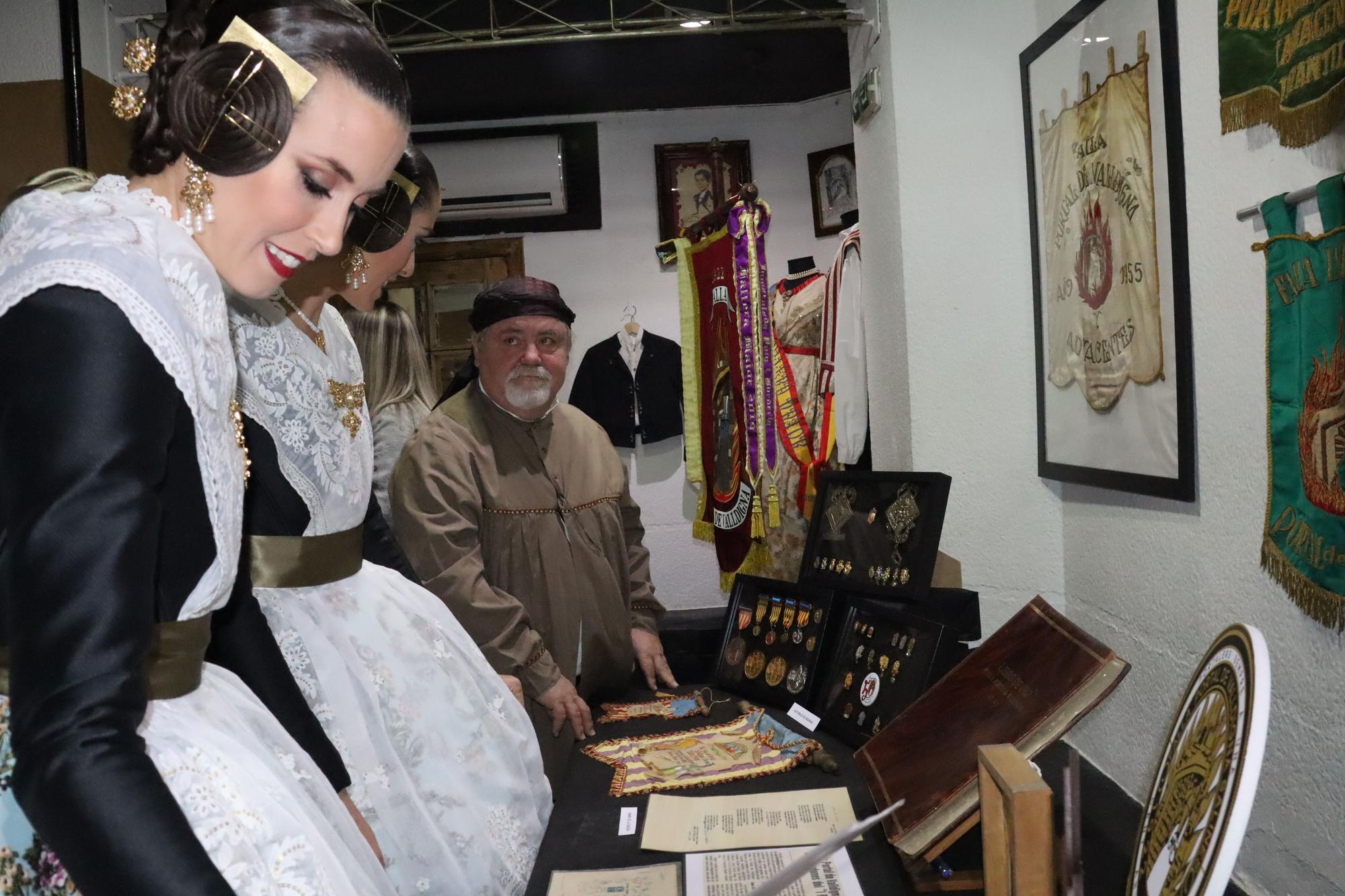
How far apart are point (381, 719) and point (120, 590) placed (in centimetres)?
77

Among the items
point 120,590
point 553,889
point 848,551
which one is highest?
point 120,590

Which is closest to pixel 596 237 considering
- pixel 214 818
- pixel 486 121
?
pixel 486 121

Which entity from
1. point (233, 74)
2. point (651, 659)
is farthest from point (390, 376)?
point (233, 74)

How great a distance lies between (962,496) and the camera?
2.53 metres

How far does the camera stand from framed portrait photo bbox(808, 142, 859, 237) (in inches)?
194

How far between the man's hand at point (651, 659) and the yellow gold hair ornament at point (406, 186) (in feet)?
4.75

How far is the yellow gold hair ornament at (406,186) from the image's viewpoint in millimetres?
1612

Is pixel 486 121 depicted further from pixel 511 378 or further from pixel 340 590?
pixel 340 590

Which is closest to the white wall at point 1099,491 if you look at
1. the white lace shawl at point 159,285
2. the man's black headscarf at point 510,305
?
the man's black headscarf at point 510,305

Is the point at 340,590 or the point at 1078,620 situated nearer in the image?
the point at 340,590

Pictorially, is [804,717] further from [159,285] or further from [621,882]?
[159,285]

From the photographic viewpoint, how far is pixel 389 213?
1603mm

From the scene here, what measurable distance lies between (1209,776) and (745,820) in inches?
35.3

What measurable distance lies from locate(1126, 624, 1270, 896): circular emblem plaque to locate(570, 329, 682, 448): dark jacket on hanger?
4153mm
